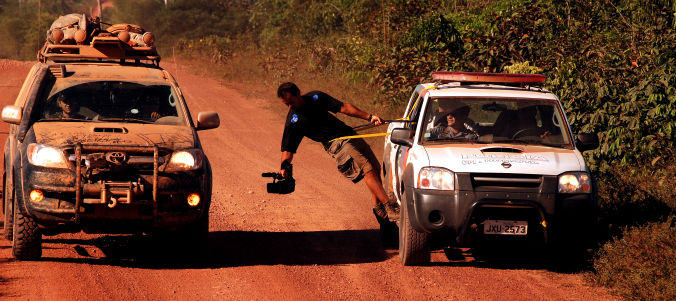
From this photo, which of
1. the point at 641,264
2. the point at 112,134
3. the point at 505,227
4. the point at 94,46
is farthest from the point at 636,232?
the point at 94,46

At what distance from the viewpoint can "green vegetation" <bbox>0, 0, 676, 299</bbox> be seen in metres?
9.77

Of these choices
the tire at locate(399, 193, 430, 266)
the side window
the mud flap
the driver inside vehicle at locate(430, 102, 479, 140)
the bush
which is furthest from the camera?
the mud flap

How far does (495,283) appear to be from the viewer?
24.8 feet

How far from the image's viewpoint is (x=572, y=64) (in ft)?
43.2

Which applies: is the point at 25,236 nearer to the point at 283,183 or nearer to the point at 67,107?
the point at 67,107

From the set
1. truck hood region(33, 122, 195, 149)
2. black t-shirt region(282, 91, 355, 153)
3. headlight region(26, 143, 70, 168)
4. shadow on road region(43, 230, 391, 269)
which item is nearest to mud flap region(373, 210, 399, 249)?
shadow on road region(43, 230, 391, 269)

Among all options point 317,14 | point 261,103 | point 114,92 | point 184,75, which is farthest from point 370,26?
point 114,92

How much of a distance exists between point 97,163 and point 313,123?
2.63 meters

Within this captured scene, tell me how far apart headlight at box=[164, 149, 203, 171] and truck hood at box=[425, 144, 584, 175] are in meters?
2.17

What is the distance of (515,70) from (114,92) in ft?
23.8

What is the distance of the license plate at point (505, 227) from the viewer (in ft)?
24.7

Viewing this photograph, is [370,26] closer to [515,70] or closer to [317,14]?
[317,14]

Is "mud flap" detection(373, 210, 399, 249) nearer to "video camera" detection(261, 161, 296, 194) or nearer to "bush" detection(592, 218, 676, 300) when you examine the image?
"video camera" detection(261, 161, 296, 194)

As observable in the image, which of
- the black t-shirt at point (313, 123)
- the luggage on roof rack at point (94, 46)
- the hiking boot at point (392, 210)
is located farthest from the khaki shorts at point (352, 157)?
the luggage on roof rack at point (94, 46)
